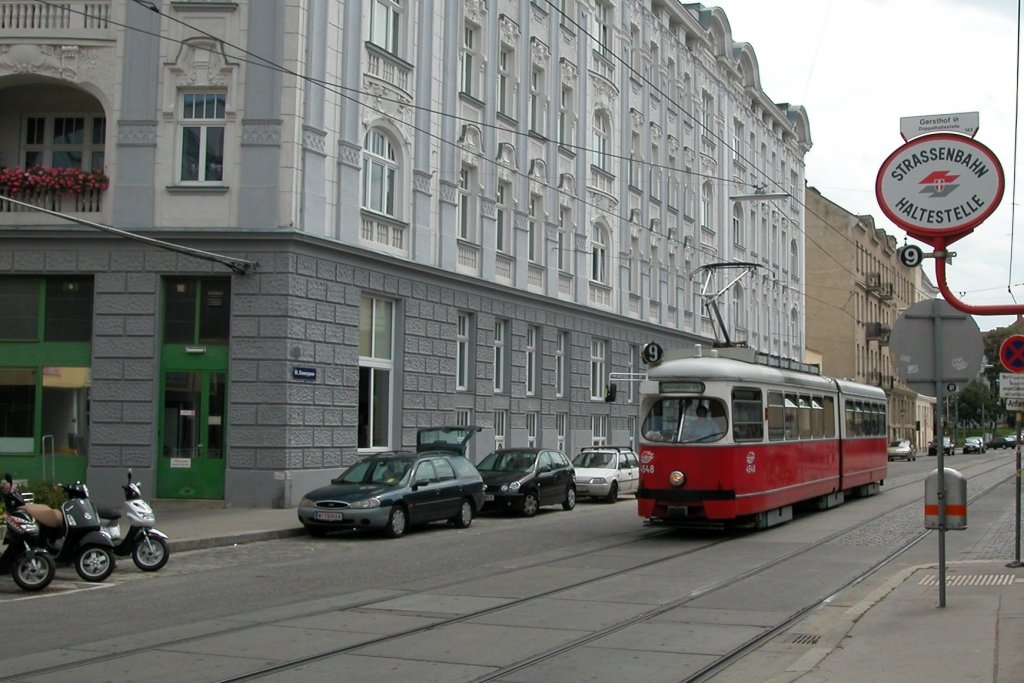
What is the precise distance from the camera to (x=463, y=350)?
30.3 meters

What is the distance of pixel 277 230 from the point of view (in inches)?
925

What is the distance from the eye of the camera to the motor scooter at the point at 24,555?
13242 millimetres

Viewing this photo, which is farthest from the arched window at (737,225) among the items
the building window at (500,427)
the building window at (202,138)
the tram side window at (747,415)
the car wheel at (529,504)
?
the tram side window at (747,415)

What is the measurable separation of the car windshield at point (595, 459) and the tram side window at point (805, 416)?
7.80 m

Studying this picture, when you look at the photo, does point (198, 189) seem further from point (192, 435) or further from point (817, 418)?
point (817, 418)

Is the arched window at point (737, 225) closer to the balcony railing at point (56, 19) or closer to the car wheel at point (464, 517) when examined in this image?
the car wheel at point (464, 517)

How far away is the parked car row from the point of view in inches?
765

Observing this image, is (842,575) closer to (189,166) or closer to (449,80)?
(189,166)

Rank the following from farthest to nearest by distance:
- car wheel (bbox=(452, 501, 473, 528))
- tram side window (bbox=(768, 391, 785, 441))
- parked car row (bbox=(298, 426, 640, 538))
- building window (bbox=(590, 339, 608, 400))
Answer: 1. building window (bbox=(590, 339, 608, 400))
2. car wheel (bbox=(452, 501, 473, 528))
3. tram side window (bbox=(768, 391, 785, 441))
4. parked car row (bbox=(298, 426, 640, 538))

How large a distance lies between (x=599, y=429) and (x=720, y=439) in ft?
65.2

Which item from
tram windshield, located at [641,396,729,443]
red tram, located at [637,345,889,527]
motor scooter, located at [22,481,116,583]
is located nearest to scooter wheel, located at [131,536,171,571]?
motor scooter, located at [22,481,116,583]

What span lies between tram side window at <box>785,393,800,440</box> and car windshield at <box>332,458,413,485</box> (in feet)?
23.1

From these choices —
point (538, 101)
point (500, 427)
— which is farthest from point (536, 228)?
point (500, 427)

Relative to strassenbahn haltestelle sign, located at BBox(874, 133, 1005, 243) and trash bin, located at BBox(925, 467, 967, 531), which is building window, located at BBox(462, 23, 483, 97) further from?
strassenbahn haltestelle sign, located at BBox(874, 133, 1005, 243)
